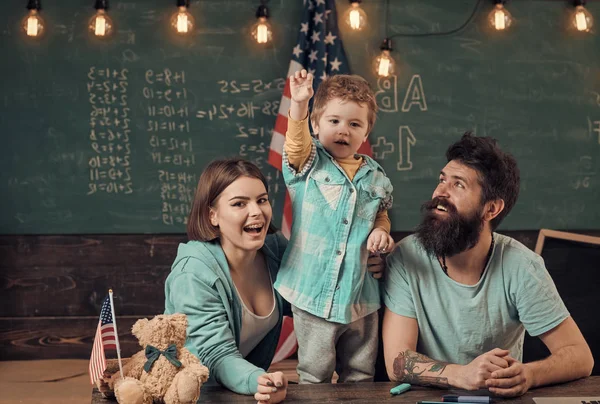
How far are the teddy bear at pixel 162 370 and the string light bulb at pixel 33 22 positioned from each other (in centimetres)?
334

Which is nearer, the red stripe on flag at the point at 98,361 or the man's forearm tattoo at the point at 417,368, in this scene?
the red stripe on flag at the point at 98,361

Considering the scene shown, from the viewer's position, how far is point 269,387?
1945 mm

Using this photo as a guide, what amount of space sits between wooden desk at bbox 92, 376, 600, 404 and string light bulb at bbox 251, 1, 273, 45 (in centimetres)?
304

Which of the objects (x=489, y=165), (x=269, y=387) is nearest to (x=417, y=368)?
(x=269, y=387)

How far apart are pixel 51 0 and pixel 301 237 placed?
311 centimetres

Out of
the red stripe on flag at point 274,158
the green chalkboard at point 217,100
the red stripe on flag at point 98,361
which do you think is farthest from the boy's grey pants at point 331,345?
the green chalkboard at point 217,100

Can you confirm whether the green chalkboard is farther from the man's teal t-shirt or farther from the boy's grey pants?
the man's teal t-shirt

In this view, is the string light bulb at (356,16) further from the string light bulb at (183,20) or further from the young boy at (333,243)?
the young boy at (333,243)

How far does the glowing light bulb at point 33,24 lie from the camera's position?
4.75m

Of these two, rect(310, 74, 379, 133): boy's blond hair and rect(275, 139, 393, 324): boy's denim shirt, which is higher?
rect(310, 74, 379, 133): boy's blond hair

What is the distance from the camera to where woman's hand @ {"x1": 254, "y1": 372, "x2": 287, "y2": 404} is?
1.94 metres

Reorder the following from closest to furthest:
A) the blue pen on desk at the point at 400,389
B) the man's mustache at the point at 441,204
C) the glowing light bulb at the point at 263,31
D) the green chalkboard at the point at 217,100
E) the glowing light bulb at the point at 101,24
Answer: the blue pen on desk at the point at 400,389 → the man's mustache at the point at 441,204 → the glowing light bulb at the point at 101,24 → the glowing light bulb at the point at 263,31 → the green chalkboard at the point at 217,100

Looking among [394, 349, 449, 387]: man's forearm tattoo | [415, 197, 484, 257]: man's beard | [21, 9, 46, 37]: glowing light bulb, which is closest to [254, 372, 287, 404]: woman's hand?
[394, 349, 449, 387]: man's forearm tattoo

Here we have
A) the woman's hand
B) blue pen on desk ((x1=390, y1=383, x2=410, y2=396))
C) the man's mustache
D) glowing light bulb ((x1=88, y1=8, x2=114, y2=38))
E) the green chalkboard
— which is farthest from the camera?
the green chalkboard
